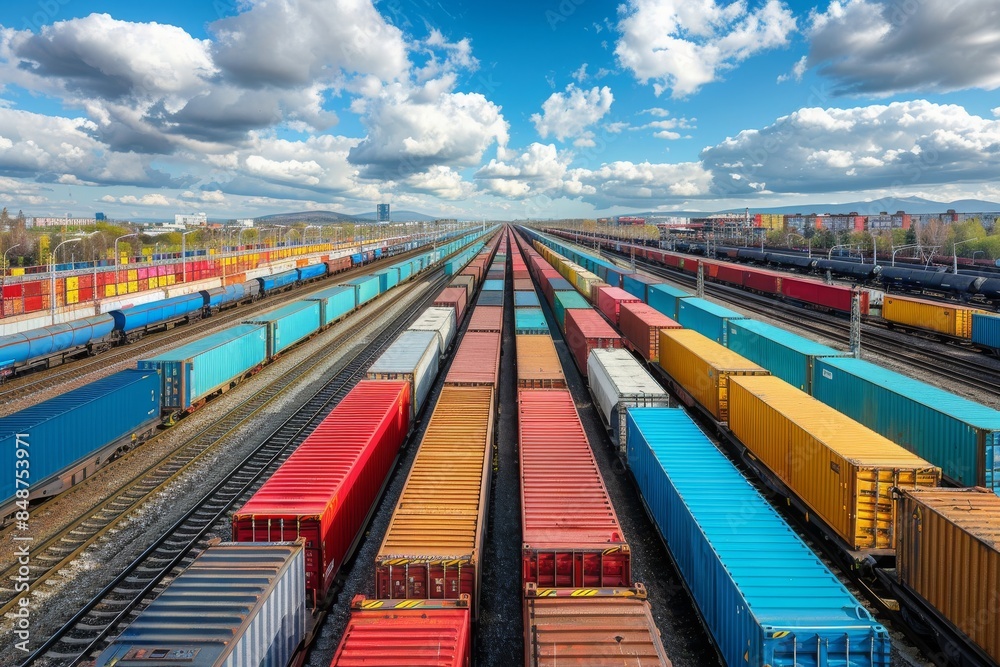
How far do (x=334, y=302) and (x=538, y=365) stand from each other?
2672 centimetres

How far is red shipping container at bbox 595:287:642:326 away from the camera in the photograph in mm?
44044

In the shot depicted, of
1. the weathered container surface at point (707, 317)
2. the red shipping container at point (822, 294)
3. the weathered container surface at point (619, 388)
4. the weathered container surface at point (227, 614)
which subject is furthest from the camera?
the red shipping container at point (822, 294)

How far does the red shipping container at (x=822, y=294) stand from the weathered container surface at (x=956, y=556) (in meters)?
42.6

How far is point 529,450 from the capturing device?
1614cm

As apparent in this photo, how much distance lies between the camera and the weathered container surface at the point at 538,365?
24.0 meters

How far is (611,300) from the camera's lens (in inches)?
1790

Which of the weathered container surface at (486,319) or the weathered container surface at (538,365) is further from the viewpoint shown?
the weathered container surface at (486,319)

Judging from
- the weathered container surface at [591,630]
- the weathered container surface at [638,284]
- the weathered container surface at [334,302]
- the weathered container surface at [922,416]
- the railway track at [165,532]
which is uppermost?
the weathered container surface at [638,284]

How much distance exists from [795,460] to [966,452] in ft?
15.2

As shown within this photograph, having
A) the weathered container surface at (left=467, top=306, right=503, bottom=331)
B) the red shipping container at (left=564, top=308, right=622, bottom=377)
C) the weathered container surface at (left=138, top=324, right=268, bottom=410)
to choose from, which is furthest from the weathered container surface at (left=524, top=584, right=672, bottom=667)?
the weathered container surface at (left=467, top=306, right=503, bottom=331)

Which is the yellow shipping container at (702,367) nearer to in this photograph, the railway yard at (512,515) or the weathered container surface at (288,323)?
the railway yard at (512,515)

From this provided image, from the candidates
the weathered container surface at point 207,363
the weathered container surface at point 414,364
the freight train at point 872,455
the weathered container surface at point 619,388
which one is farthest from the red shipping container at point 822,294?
the weathered container surface at point 207,363

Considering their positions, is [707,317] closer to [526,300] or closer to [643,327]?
[643,327]

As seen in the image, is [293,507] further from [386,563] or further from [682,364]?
[682,364]
